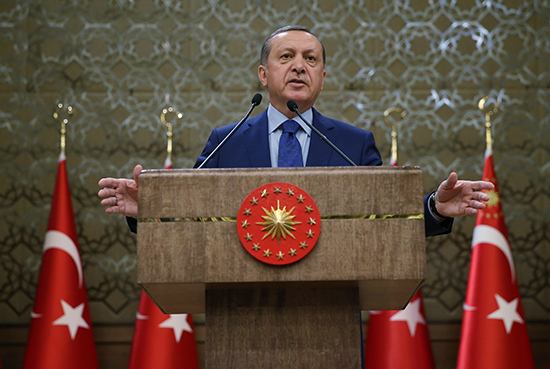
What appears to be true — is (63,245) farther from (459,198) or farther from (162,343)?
(459,198)

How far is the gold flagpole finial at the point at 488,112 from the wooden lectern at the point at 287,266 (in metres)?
2.25

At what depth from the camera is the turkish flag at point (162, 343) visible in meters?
2.88

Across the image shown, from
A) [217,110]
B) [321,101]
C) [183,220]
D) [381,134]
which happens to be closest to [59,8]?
[217,110]

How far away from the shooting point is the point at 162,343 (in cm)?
288

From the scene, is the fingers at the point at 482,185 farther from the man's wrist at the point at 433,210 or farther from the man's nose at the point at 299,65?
the man's nose at the point at 299,65

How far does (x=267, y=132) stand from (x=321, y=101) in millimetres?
1779

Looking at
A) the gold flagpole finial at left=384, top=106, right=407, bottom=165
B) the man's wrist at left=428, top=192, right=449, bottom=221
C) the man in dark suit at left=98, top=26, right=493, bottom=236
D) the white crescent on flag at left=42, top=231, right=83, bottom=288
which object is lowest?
the man's wrist at left=428, top=192, right=449, bottom=221

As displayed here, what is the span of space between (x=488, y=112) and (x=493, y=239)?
94 centimetres

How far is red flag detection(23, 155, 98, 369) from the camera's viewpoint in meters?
2.83

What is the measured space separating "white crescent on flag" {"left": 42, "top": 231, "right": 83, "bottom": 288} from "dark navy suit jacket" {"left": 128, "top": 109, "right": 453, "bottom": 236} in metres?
1.53

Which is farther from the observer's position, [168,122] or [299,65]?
[168,122]

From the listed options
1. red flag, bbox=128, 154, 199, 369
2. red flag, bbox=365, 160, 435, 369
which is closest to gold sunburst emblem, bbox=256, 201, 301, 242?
red flag, bbox=365, 160, 435, 369

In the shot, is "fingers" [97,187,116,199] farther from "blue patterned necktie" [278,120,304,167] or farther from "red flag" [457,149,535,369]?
"red flag" [457,149,535,369]

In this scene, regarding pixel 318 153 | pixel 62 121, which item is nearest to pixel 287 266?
pixel 318 153
